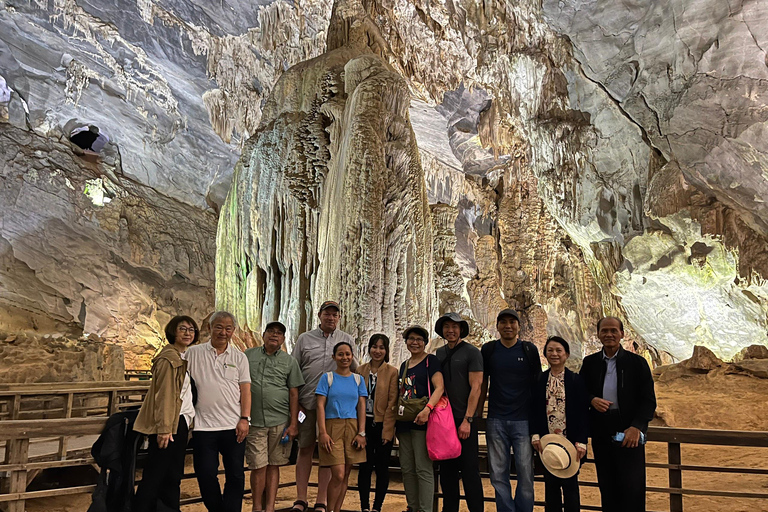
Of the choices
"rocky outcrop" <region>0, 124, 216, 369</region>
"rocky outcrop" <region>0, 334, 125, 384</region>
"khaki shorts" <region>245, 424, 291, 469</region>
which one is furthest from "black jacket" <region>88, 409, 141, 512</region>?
"rocky outcrop" <region>0, 124, 216, 369</region>

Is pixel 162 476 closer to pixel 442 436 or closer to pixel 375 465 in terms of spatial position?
pixel 375 465

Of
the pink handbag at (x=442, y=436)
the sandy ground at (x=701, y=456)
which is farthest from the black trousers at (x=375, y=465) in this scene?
the sandy ground at (x=701, y=456)

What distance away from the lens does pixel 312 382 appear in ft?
12.2

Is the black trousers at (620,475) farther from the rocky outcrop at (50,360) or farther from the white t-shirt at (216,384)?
the rocky outcrop at (50,360)

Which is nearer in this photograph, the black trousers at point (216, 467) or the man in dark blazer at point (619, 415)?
the man in dark blazer at point (619, 415)

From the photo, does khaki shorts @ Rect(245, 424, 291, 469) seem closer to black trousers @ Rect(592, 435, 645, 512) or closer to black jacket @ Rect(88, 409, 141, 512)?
black jacket @ Rect(88, 409, 141, 512)

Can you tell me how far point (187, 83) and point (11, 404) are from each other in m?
9.55

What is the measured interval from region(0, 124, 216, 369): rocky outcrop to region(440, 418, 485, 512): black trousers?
1417cm

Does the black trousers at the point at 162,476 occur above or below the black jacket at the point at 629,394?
below

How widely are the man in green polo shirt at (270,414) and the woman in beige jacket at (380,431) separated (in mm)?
471

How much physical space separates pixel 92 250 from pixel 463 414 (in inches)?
615

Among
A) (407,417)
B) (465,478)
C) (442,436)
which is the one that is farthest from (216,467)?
(465,478)

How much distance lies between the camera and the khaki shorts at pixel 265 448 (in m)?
3.37

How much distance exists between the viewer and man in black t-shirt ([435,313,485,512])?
3.22m
